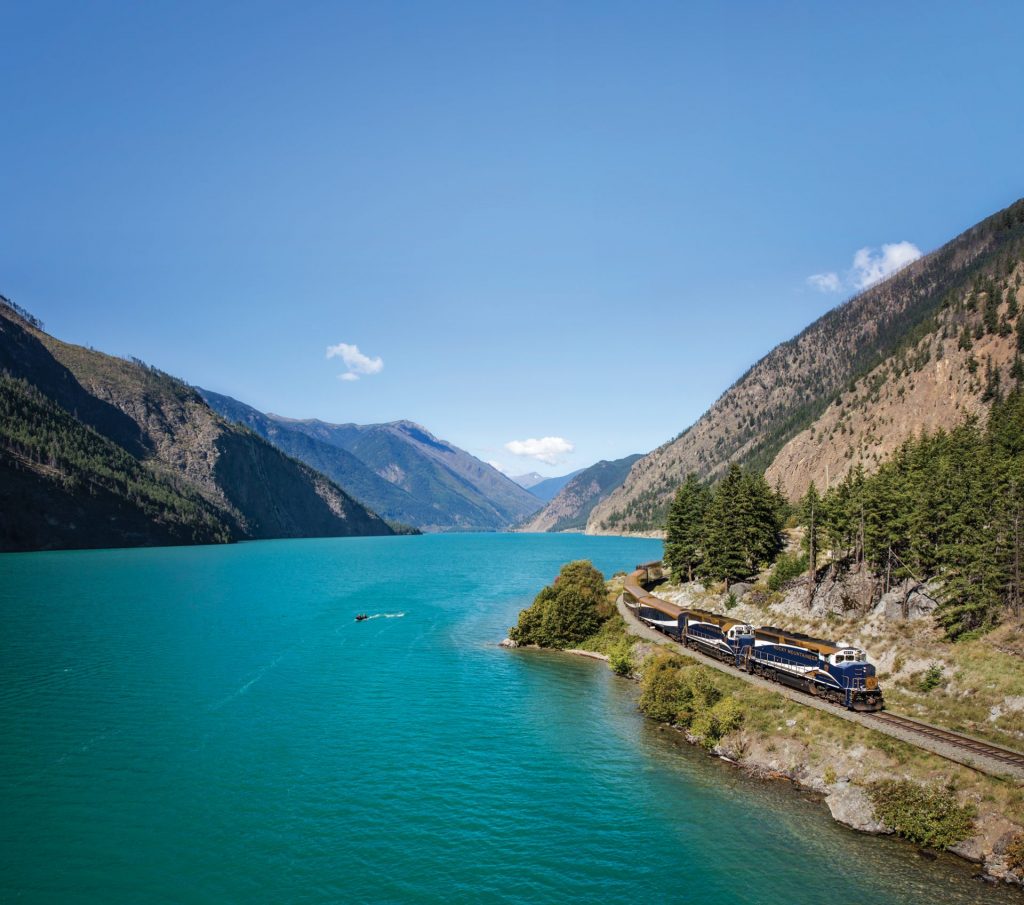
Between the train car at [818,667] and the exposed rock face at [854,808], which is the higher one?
the train car at [818,667]

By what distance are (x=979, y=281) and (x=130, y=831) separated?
218 meters

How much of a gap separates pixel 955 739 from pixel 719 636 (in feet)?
82.5

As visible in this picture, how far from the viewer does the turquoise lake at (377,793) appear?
30.0 meters

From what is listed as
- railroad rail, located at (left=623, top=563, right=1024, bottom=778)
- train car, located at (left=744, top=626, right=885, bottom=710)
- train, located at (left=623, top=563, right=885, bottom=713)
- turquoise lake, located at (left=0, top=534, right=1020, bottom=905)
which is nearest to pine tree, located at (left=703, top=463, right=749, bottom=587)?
Answer: train, located at (left=623, top=563, right=885, bottom=713)

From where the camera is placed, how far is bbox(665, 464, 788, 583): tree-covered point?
91.5 m

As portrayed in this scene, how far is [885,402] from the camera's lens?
18025cm

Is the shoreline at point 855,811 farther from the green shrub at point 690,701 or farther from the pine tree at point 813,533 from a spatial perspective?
the pine tree at point 813,533

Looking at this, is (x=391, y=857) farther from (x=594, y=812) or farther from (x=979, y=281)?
(x=979, y=281)

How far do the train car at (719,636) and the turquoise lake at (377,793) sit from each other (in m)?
10.4

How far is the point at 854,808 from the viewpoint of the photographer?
35.8 m

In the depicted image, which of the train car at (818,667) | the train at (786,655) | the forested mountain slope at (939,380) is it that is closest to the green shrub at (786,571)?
the train at (786,655)

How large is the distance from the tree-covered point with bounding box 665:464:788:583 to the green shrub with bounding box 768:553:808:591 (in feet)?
19.7

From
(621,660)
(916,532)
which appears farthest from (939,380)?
(621,660)

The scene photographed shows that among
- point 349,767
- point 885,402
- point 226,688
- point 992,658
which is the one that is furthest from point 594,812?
point 885,402
